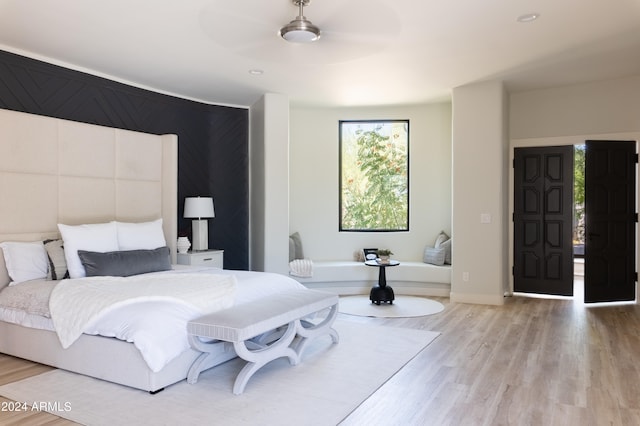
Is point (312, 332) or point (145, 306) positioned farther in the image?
point (312, 332)

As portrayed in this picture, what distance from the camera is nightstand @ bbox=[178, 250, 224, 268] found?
552cm

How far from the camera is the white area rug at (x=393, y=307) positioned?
5262mm

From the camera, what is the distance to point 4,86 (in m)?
4.19

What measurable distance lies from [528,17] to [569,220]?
10.6 feet

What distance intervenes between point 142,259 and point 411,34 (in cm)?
322

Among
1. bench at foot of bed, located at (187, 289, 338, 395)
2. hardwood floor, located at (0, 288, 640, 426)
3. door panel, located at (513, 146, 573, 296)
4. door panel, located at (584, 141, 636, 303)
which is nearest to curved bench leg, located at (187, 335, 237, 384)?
bench at foot of bed, located at (187, 289, 338, 395)

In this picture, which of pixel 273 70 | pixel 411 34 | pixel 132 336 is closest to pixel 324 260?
pixel 273 70

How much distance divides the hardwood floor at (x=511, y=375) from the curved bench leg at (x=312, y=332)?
2.46ft

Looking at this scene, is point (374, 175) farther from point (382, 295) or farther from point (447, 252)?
point (382, 295)

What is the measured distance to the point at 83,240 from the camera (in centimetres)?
413

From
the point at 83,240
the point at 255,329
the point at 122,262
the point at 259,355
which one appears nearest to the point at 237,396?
the point at 259,355

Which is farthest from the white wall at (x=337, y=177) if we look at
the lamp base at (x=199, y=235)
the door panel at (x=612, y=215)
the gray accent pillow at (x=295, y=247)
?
the door panel at (x=612, y=215)

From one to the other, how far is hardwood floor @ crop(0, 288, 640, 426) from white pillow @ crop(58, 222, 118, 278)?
0.85 meters

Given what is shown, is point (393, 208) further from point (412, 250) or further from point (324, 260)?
point (324, 260)
